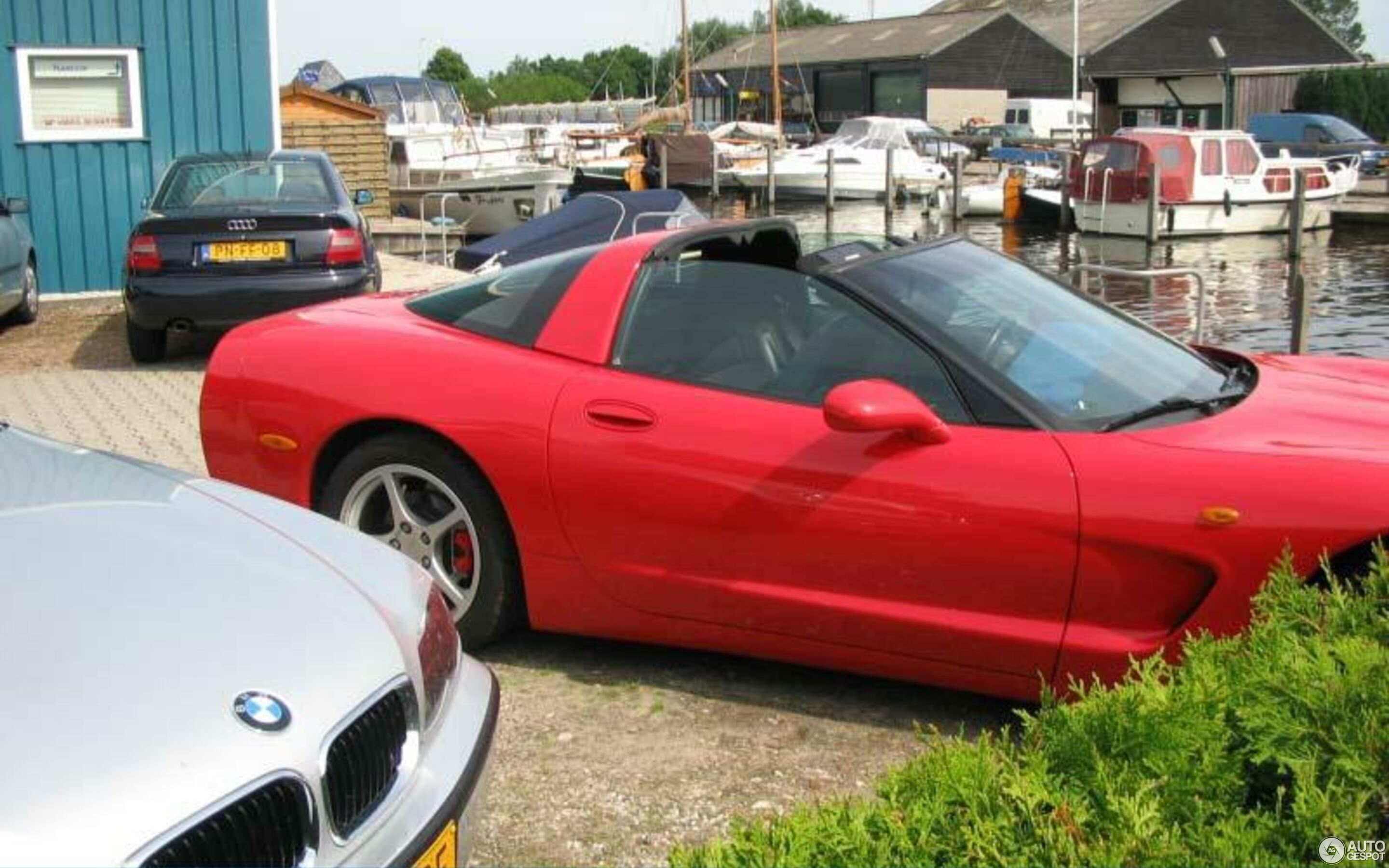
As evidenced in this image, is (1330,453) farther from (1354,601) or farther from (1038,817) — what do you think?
(1038,817)

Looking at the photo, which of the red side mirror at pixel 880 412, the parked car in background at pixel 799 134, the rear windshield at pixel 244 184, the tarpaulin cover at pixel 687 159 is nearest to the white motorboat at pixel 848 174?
the tarpaulin cover at pixel 687 159

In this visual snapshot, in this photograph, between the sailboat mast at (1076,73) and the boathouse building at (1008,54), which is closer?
the sailboat mast at (1076,73)

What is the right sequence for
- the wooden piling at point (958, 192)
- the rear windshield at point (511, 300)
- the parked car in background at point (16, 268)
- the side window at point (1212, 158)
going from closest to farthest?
the rear windshield at point (511, 300) < the parked car in background at point (16, 268) < the side window at point (1212, 158) < the wooden piling at point (958, 192)

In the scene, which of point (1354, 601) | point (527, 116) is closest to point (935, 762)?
point (1354, 601)

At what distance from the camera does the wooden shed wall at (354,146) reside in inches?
821

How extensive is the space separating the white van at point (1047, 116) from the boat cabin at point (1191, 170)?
1208 inches

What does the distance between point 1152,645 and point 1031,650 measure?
1.00ft

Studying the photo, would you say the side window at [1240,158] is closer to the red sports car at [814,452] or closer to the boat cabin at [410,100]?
the boat cabin at [410,100]

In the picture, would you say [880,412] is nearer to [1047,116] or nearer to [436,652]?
[436,652]

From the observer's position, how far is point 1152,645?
3662mm

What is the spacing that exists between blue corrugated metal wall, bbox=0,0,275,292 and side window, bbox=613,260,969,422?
10.7m

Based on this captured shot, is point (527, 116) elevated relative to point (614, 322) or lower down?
elevated

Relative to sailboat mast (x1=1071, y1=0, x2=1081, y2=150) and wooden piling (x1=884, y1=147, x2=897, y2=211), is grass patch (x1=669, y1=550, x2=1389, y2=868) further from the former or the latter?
sailboat mast (x1=1071, y1=0, x2=1081, y2=150)

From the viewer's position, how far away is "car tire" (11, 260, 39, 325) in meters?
12.0
